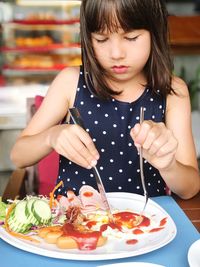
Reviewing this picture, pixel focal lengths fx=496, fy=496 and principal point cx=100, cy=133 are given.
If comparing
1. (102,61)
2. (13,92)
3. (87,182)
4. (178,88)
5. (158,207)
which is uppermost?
(102,61)

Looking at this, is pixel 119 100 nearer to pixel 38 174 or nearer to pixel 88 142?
pixel 88 142

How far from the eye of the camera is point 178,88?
61.8 inches

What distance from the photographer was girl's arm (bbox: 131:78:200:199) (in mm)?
1032

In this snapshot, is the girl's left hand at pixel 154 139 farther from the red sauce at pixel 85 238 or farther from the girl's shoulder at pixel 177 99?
the girl's shoulder at pixel 177 99

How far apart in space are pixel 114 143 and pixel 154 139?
50 centimetres

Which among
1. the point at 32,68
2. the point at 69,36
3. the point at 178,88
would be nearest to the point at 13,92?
the point at 32,68

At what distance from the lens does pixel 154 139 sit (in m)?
1.03

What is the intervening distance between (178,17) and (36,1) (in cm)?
99

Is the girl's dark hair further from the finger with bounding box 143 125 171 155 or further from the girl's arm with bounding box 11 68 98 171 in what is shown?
the finger with bounding box 143 125 171 155

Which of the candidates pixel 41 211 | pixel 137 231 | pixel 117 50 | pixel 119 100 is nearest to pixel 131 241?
Result: pixel 137 231

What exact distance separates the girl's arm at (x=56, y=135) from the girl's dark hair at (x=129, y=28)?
81 millimetres

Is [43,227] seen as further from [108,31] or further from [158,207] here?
[108,31]

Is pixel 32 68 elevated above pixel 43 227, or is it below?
below

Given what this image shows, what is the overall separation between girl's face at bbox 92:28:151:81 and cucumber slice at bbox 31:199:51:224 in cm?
43
